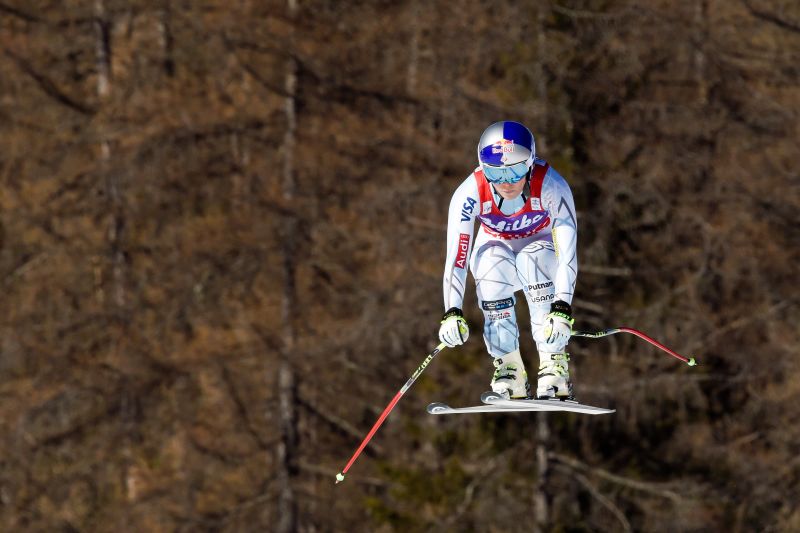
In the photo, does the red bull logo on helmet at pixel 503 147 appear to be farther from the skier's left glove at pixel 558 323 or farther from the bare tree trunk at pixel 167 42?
the bare tree trunk at pixel 167 42

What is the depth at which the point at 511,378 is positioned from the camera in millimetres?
12320

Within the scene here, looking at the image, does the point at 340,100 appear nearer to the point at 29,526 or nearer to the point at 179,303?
the point at 179,303

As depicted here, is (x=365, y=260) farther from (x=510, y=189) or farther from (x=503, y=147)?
(x=503, y=147)

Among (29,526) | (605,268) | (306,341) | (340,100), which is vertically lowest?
(29,526)

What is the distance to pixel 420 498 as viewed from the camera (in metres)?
31.4

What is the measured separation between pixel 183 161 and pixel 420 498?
1106 cm

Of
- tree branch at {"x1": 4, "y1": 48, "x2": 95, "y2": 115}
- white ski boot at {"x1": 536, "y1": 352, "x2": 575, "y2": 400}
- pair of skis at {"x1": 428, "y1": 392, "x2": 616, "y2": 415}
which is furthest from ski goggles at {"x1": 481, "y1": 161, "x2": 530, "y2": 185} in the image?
tree branch at {"x1": 4, "y1": 48, "x2": 95, "y2": 115}

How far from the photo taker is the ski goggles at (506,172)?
441 inches

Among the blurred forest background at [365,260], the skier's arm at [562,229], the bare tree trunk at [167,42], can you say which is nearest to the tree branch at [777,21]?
the blurred forest background at [365,260]

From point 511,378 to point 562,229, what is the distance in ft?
4.24

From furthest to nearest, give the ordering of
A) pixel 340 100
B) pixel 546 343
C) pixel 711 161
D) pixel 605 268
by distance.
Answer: pixel 340 100, pixel 711 161, pixel 605 268, pixel 546 343

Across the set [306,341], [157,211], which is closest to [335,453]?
[306,341]

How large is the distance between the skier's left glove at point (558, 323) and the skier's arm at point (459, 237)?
657 millimetres

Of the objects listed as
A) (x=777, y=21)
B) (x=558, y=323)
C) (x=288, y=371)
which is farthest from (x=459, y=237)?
(x=777, y=21)
